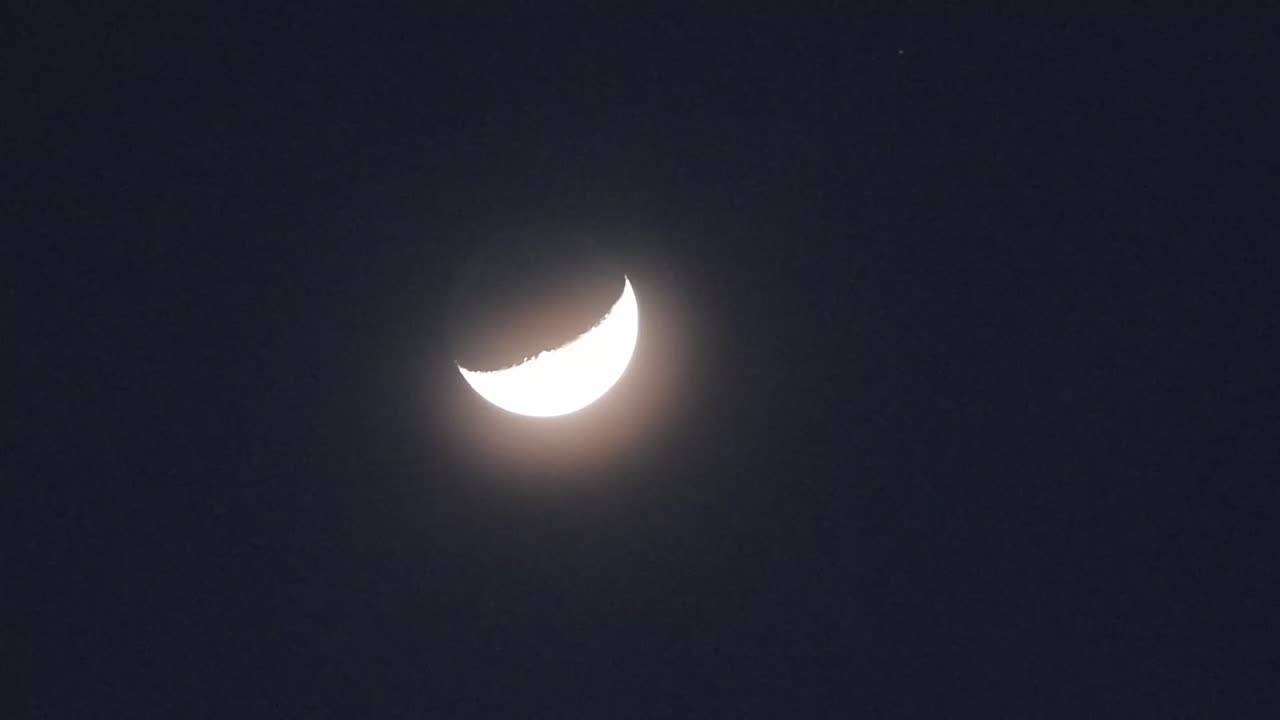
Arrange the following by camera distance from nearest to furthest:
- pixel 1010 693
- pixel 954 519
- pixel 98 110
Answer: pixel 98 110
pixel 954 519
pixel 1010 693

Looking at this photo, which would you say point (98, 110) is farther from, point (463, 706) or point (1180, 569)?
point (1180, 569)

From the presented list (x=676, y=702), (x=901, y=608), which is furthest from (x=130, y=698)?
(x=901, y=608)

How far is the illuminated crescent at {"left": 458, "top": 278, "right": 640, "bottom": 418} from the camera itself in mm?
4566

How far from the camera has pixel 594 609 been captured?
220 inches

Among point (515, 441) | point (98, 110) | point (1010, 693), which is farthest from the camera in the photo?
point (1010, 693)

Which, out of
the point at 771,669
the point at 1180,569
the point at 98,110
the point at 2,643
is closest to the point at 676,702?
the point at 771,669

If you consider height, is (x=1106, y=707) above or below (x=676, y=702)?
below

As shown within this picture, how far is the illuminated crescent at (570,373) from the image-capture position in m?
4.57

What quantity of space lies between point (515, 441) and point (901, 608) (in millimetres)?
2402

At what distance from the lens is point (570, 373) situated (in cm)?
469

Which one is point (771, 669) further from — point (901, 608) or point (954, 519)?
point (954, 519)

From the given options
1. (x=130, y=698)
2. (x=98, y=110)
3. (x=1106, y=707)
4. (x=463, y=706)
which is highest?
(x=98, y=110)

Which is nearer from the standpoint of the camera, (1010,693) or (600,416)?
(600,416)

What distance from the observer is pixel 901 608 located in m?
5.71
